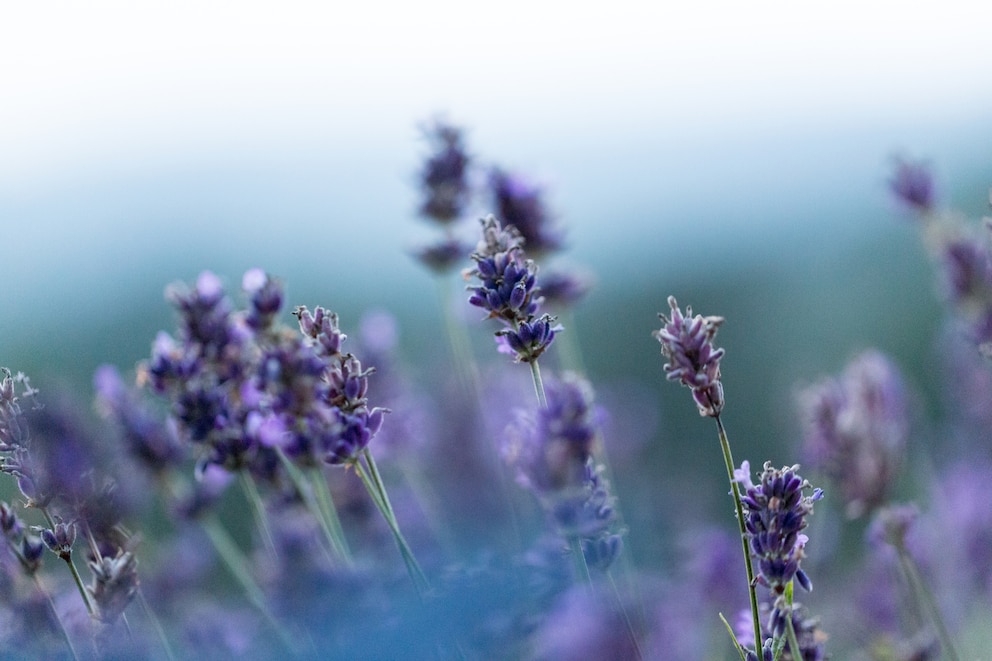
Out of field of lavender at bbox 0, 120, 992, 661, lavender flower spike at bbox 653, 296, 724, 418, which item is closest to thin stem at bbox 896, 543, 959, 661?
field of lavender at bbox 0, 120, 992, 661

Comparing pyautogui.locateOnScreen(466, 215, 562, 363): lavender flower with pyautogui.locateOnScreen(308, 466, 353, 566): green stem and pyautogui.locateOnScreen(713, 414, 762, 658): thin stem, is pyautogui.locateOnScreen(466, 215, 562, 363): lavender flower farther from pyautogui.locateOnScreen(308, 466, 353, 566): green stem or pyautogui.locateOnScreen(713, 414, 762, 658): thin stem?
pyautogui.locateOnScreen(308, 466, 353, 566): green stem

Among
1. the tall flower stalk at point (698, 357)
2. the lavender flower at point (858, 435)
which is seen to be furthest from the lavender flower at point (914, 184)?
the tall flower stalk at point (698, 357)

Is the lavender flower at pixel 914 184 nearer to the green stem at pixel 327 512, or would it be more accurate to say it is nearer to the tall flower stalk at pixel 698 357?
the tall flower stalk at pixel 698 357

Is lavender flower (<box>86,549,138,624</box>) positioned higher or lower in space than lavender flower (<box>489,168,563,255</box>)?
lower

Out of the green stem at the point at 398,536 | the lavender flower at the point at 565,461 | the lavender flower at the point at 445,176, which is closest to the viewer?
the lavender flower at the point at 565,461

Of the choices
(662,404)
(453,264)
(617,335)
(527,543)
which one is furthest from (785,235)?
(527,543)

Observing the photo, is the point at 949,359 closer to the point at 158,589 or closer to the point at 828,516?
the point at 828,516
